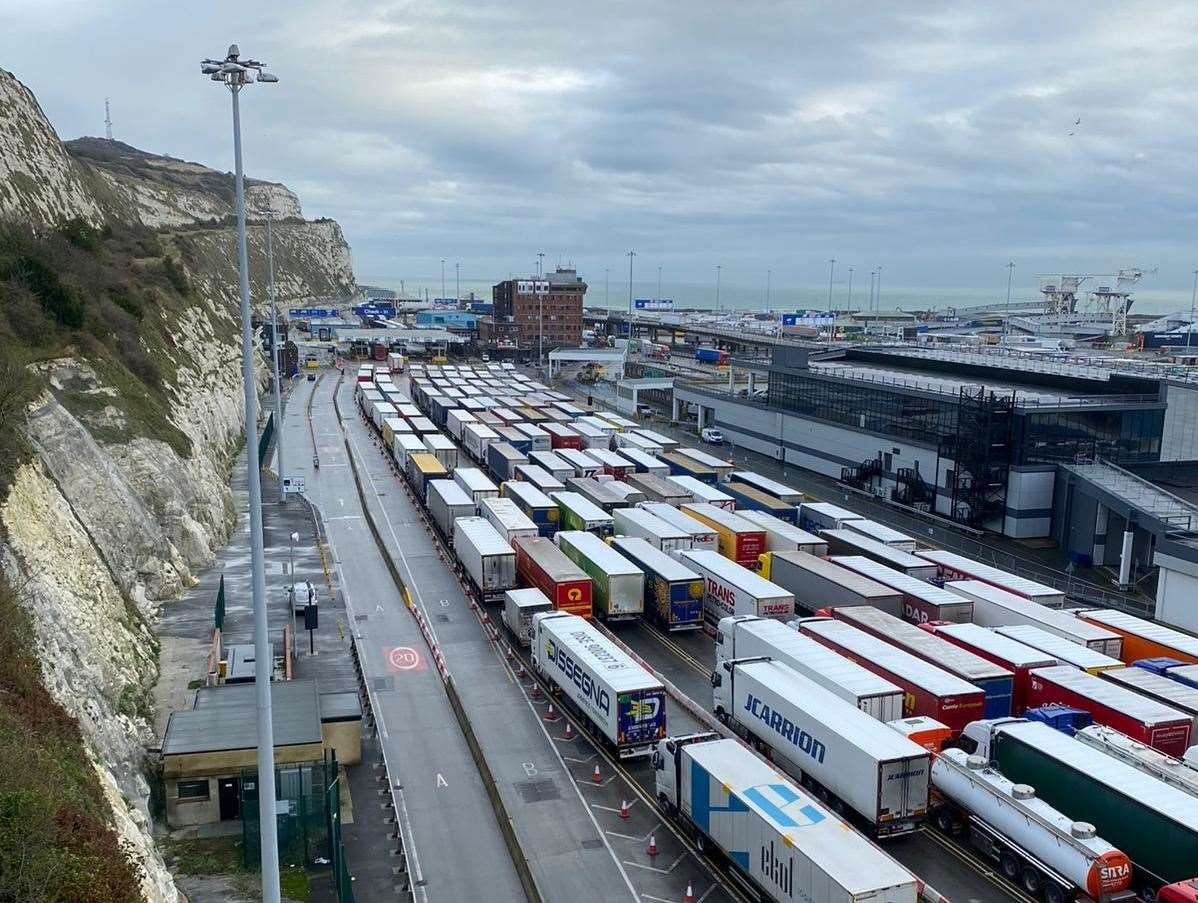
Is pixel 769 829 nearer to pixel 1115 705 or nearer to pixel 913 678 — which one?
pixel 913 678

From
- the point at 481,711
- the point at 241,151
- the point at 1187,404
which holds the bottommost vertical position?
the point at 481,711

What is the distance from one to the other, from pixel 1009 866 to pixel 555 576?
801 inches

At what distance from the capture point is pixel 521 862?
23281 mm

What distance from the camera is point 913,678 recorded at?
2916 cm

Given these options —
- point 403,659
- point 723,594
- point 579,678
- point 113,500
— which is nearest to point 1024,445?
point 723,594

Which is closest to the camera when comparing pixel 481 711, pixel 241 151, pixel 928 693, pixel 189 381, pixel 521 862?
pixel 241 151

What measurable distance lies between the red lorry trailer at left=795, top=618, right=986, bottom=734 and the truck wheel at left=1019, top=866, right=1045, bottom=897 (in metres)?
5.03

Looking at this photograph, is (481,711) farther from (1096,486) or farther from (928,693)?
(1096,486)

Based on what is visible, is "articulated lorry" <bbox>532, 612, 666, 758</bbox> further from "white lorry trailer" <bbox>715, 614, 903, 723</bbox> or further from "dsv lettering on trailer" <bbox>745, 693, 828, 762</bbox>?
"white lorry trailer" <bbox>715, 614, 903, 723</bbox>

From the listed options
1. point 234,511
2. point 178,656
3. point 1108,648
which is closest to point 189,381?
point 234,511

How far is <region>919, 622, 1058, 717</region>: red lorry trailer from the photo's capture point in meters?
30.9

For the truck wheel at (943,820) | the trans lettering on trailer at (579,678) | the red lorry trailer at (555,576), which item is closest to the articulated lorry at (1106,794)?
the truck wheel at (943,820)

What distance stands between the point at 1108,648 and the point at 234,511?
4306 centimetres

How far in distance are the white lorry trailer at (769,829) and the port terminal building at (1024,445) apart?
2792 cm
